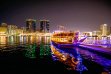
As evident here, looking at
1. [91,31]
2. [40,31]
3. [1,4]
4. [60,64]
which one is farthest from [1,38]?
[60,64]

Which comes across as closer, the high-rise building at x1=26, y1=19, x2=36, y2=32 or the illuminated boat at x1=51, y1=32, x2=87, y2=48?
the high-rise building at x1=26, y1=19, x2=36, y2=32

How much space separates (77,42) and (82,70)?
5.77 m

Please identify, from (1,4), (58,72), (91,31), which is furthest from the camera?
(91,31)

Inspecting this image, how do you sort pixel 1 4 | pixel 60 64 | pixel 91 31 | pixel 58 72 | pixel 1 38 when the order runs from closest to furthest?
pixel 58 72, pixel 60 64, pixel 1 4, pixel 91 31, pixel 1 38

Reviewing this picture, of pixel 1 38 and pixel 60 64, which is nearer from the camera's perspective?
pixel 60 64

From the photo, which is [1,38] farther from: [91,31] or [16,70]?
[16,70]

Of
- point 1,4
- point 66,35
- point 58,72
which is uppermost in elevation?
point 1,4

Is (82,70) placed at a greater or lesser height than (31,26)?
lesser

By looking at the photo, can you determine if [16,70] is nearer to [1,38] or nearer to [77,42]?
[77,42]

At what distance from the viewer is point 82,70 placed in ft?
19.4

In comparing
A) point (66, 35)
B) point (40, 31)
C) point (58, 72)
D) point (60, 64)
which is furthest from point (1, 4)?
point (58, 72)

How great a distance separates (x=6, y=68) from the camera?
20.0 feet

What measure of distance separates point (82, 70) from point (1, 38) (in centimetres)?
1029

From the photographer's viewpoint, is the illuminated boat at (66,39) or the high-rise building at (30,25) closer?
the high-rise building at (30,25)
